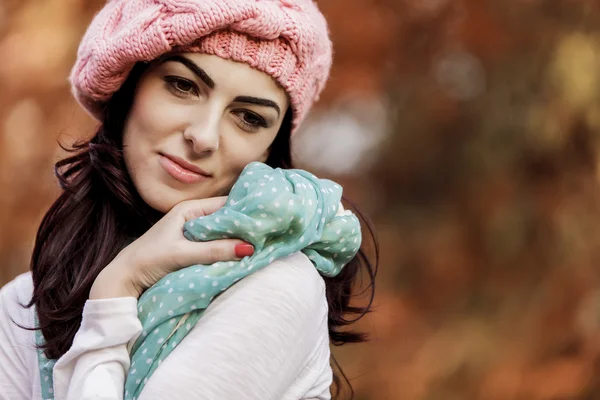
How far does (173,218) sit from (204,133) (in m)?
0.17

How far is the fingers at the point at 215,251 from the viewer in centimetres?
140

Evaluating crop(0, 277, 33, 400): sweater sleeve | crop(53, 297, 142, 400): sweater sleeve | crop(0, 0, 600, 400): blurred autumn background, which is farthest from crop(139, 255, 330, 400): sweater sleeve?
crop(0, 0, 600, 400): blurred autumn background

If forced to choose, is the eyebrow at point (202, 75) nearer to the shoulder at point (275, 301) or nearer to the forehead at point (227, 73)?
the forehead at point (227, 73)

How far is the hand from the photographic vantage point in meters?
1.41

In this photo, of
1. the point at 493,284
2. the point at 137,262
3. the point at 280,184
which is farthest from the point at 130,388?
the point at 493,284

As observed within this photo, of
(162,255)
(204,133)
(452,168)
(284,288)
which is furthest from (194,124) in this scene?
(452,168)

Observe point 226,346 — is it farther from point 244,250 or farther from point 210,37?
point 210,37

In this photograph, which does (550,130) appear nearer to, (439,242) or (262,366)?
(439,242)

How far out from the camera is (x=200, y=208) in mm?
1517

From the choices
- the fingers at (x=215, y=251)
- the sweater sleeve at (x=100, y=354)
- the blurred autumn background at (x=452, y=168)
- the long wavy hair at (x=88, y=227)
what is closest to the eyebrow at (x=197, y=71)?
the long wavy hair at (x=88, y=227)

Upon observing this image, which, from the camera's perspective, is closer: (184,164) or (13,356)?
(184,164)

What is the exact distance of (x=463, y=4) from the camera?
11.7 ft

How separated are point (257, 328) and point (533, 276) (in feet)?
8.17

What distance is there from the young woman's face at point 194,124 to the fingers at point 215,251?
0.63 ft
